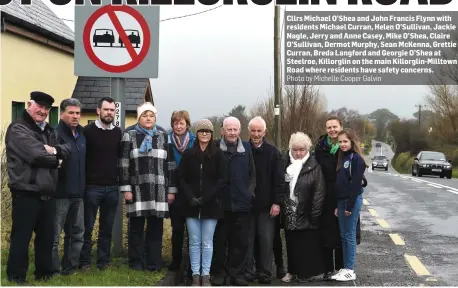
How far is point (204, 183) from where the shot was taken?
6434mm

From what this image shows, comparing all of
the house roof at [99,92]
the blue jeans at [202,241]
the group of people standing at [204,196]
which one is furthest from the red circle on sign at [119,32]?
the house roof at [99,92]

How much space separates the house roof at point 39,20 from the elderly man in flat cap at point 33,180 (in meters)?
7.92

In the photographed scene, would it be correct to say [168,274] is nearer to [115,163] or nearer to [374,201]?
[115,163]

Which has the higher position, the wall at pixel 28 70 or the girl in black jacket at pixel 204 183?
the wall at pixel 28 70

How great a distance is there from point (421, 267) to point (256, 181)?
8.81 ft

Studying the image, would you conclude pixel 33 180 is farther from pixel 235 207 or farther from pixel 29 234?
pixel 235 207

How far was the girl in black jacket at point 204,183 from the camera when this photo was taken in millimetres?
6426

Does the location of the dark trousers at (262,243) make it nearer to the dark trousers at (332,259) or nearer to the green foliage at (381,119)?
the dark trousers at (332,259)

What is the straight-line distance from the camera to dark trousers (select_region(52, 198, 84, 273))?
20.9 feet

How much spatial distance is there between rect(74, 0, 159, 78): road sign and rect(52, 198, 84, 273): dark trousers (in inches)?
63.6

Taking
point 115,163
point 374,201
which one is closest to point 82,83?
point 374,201

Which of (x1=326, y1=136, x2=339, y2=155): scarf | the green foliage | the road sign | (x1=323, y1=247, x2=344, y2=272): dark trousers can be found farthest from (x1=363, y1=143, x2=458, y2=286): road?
the green foliage

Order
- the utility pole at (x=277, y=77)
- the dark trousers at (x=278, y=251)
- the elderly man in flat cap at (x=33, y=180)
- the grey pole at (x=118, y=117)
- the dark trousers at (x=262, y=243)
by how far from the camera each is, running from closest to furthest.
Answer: the elderly man in flat cap at (x=33, y=180) → the dark trousers at (x=262, y=243) → the dark trousers at (x=278, y=251) → the grey pole at (x=118, y=117) → the utility pole at (x=277, y=77)

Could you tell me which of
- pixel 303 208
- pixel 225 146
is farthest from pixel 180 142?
pixel 303 208
